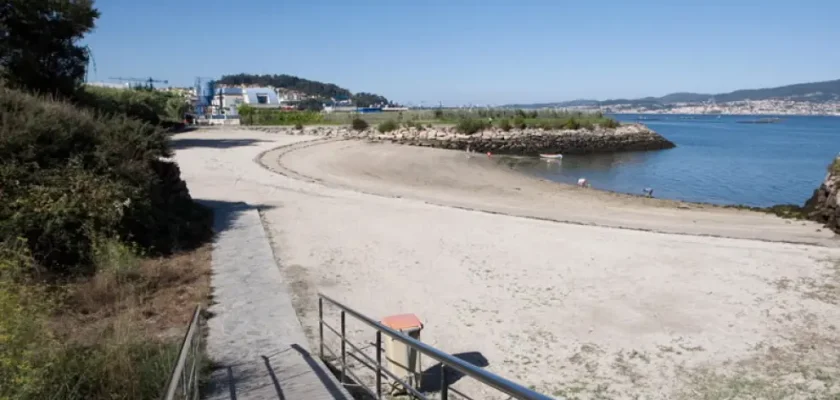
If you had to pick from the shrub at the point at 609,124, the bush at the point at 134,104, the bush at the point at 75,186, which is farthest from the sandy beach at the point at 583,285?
the shrub at the point at 609,124

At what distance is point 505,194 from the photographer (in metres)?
23.2

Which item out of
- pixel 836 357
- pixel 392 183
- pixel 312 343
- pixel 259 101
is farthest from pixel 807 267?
pixel 259 101

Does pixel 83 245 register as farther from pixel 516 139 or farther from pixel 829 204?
pixel 516 139

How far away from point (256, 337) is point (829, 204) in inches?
682

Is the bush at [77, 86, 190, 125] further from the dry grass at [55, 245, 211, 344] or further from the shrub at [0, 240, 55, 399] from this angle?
the shrub at [0, 240, 55, 399]

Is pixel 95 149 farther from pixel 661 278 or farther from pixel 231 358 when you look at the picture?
pixel 661 278

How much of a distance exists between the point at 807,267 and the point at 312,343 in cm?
923

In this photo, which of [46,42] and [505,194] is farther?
[505,194]

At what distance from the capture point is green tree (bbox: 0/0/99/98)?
67.8 feet

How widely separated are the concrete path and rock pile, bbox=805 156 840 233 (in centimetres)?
1484

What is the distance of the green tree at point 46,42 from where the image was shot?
20.7m

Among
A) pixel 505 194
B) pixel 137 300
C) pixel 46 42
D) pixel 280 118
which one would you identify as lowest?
pixel 505 194

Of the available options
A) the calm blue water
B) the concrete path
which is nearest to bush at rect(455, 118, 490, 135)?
the calm blue water

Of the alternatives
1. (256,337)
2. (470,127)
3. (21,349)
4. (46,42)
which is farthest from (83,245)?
(470,127)
